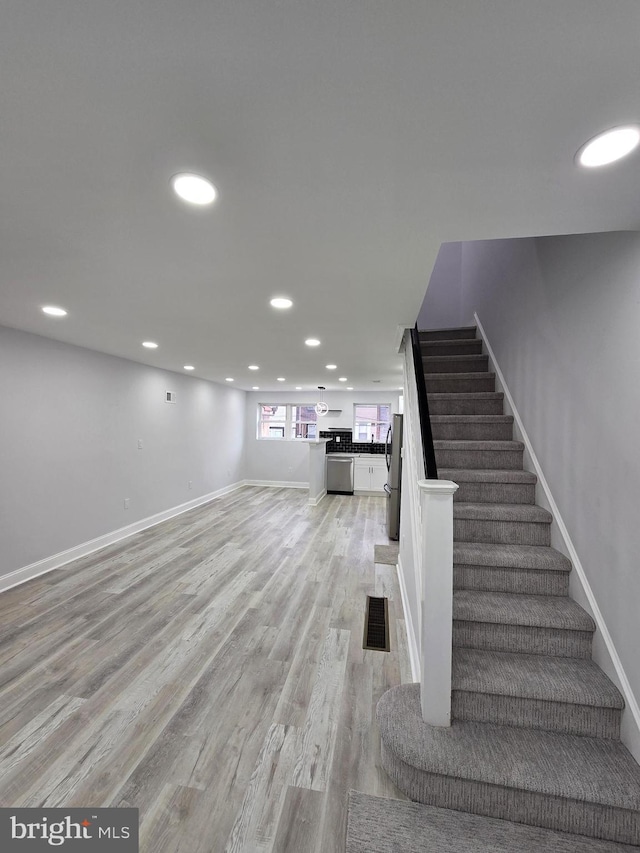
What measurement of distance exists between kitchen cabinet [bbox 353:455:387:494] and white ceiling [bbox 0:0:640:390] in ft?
20.0

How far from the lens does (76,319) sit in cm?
284

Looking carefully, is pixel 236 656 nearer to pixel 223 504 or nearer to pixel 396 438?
pixel 396 438

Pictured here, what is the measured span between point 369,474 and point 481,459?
16.3ft

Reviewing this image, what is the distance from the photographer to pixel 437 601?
166cm

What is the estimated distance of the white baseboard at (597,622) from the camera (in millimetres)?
1480

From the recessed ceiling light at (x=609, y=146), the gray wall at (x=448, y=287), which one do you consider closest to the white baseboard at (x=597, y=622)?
the recessed ceiling light at (x=609, y=146)

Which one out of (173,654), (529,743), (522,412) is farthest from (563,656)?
(173,654)

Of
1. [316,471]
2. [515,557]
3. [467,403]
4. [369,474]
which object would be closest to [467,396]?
[467,403]

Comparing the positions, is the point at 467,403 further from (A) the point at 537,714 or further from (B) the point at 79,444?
(B) the point at 79,444

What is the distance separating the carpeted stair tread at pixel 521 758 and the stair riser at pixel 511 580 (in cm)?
66

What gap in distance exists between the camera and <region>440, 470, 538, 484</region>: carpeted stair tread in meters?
2.55

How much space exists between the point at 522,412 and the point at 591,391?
106cm

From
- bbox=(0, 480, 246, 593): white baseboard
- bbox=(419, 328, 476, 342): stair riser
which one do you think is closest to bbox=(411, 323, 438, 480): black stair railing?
bbox=(419, 328, 476, 342): stair riser

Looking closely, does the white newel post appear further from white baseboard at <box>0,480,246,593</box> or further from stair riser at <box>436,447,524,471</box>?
white baseboard at <box>0,480,246,593</box>
